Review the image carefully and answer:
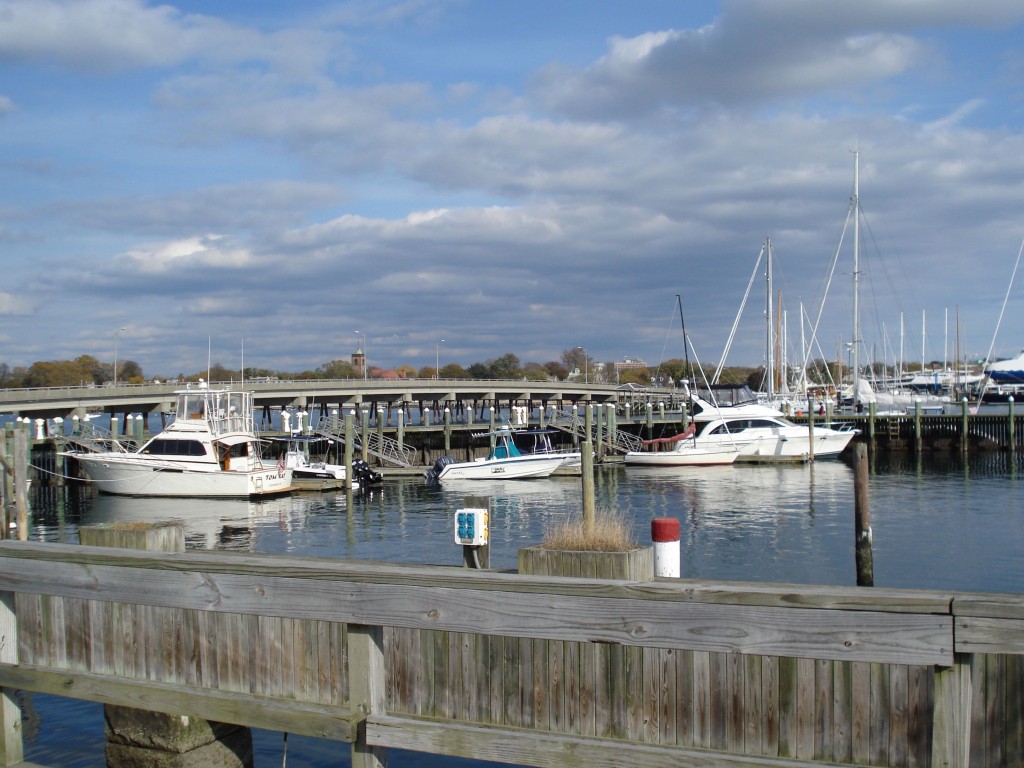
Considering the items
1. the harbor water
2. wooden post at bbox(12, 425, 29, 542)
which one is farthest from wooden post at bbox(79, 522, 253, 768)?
wooden post at bbox(12, 425, 29, 542)

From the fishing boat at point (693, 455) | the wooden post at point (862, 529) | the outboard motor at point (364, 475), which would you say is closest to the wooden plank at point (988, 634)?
the wooden post at point (862, 529)

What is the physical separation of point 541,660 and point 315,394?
7278 cm

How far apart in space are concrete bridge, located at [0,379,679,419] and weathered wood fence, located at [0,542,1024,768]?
43.3m

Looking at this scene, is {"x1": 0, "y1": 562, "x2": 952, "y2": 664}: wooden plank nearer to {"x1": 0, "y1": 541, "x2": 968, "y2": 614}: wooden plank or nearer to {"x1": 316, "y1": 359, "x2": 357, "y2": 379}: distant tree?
{"x1": 0, "y1": 541, "x2": 968, "y2": 614}: wooden plank

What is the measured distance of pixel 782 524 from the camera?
31.4 meters

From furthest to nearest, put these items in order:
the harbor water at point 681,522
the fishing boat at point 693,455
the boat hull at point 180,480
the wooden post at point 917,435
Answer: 1. the wooden post at point 917,435
2. the fishing boat at point 693,455
3. the boat hull at point 180,480
4. the harbor water at point 681,522

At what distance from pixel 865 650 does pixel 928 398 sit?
8808cm

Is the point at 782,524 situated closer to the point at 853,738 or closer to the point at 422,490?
the point at 422,490

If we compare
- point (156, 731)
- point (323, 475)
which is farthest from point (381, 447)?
point (156, 731)

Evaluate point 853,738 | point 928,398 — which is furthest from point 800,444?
point 853,738

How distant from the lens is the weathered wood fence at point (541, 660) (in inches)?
165

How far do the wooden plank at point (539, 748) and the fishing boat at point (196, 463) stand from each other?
37.1 meters

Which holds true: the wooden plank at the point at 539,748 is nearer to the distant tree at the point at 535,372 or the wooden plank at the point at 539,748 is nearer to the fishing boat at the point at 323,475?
the fishing boat at the point at 323,475

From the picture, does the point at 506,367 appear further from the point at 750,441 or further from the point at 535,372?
the point at 750,441
